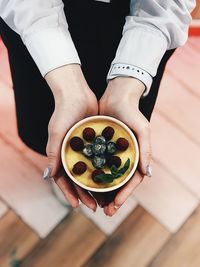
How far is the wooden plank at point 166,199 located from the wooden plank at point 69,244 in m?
0.17

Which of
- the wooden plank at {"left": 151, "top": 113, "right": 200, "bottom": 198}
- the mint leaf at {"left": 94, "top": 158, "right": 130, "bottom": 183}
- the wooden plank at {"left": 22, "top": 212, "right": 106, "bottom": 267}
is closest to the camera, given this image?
the mint leaf at {"left": 94, "top": 158, "right": 130, "bottom": 183}

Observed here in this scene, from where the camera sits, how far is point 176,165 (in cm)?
120

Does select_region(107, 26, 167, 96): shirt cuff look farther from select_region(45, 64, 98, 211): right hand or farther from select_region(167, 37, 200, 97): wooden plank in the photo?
select_region(167, 37, 200, 97): wooden plank

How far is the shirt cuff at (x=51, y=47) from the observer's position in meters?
0.64

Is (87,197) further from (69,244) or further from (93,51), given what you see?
(69,244)

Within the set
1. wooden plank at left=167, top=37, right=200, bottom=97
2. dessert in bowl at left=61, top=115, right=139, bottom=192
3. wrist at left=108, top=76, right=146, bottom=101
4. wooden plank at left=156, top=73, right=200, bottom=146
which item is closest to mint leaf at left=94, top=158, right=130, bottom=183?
dessert in bowl at left=61, top=115, right=139, bottom=192

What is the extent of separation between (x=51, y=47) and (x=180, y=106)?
2.43 feet

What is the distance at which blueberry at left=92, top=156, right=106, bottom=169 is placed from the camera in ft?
1.93

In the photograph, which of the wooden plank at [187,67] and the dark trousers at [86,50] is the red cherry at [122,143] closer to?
the dark trousers at [86,50]

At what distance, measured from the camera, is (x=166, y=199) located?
1.15 m

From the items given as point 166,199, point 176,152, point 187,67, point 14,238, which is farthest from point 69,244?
point 187,67

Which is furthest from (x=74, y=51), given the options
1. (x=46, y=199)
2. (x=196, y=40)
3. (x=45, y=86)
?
(x=196, y=40)

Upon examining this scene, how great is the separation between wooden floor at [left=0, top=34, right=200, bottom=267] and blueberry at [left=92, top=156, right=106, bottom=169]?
542mm

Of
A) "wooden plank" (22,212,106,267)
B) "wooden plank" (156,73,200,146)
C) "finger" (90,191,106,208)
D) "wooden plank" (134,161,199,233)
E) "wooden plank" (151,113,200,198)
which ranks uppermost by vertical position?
"finger" (90,191,106,208)
